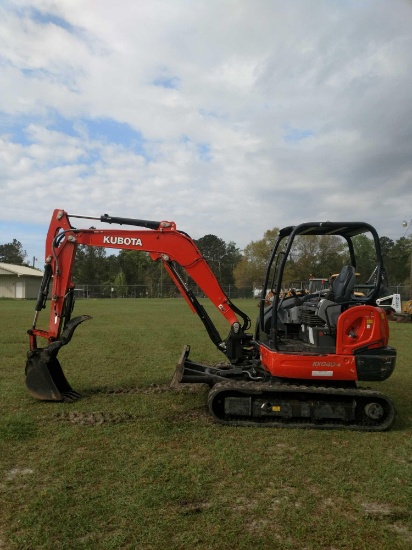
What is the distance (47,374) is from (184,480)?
3.39m

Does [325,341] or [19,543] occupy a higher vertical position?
[325,341]

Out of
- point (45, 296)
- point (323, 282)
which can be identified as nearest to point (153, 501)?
point (45, 296)

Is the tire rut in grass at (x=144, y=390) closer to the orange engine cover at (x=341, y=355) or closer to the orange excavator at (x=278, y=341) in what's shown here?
the orange excavator at (x=278, y=341)

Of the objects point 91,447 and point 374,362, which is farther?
point 374,362

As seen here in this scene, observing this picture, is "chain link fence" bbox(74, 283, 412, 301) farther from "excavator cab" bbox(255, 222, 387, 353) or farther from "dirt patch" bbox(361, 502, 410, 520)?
"dirt patch" bbox(361, 502, 410, 520)

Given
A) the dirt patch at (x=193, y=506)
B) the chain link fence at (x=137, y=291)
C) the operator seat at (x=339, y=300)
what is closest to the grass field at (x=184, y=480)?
the dirt patch at (x=193, y=506)

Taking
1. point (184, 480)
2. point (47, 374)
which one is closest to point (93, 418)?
point (47, 374)

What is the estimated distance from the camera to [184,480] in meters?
4.25

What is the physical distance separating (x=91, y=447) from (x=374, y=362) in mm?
3746

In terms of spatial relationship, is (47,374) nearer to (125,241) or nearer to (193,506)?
(125,241)

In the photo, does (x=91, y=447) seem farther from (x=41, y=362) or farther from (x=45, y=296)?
(x=45, y=296)

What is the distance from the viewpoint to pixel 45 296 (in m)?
7.12

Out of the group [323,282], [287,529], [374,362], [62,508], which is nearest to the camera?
[287,529]

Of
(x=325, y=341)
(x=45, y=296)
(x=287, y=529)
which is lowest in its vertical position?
(x=287, y=529)
